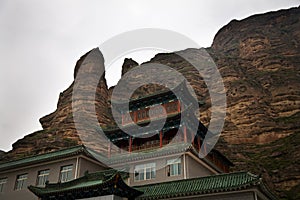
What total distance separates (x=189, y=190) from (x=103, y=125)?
44.1 metres

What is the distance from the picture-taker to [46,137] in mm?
58594

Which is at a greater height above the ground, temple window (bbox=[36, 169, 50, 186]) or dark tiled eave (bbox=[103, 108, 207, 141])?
dark tiled eave (bbox=[103, 108, 207, 141])

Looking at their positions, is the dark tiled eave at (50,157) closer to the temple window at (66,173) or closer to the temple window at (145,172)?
the temple window at (66,173)

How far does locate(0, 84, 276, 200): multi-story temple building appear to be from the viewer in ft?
69.5

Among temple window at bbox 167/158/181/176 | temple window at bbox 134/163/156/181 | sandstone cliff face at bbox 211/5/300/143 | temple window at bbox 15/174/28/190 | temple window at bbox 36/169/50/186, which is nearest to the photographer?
temple window at bbox 167/158/181/176

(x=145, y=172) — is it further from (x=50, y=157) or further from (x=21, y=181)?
(x=21, y=181)

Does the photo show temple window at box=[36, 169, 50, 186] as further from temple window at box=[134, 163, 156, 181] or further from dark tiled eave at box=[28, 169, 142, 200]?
temple window at box=[134, 163, 156, 181]

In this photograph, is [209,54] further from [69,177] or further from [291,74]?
[69,177]

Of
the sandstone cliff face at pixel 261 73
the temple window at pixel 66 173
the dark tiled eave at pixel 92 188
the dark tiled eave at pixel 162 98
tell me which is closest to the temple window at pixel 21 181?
the temple window at pixel 66 173

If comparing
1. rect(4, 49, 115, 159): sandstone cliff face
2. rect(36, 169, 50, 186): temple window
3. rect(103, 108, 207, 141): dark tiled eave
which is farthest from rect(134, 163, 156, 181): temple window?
rect(4, 49, 115, 159): sandstone cliff face

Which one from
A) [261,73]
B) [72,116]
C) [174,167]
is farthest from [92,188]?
[261,73]

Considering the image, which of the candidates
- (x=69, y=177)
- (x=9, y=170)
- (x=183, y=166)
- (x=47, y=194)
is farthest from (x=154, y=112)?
(x=9, y=170)

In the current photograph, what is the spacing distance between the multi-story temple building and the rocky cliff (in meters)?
17.6

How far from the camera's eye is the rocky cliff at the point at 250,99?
48500 millimetres
